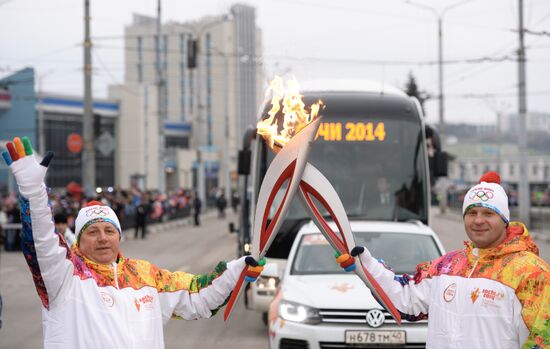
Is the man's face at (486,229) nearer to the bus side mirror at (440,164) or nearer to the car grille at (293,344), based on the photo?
the car grille at (293,344)

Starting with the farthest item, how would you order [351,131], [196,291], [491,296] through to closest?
[351,131], [196,291], [491,296]

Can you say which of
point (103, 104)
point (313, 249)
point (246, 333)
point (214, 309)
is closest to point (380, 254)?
point (313, 249)

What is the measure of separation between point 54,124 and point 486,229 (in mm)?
50424

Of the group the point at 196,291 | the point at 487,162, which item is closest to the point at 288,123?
the point at 196,291

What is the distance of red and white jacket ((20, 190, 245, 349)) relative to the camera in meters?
3.44

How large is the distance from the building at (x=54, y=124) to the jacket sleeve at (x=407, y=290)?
35.9m

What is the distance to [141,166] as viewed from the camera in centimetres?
5697

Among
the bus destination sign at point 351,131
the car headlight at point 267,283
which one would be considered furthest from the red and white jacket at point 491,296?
the bus destination sign at point 351,131

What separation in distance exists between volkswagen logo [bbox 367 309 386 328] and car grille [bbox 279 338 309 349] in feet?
1.77

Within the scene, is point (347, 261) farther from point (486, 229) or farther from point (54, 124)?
point (54, 124)

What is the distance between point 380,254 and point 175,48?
70.5 metres

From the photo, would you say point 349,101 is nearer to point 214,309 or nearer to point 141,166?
point 214,309

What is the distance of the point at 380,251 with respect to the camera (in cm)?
777

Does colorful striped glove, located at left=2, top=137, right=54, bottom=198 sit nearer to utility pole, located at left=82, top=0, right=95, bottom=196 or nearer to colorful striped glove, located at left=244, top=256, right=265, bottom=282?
colorful striped glove, located at left=244, top=256, right=265, bottom=282
